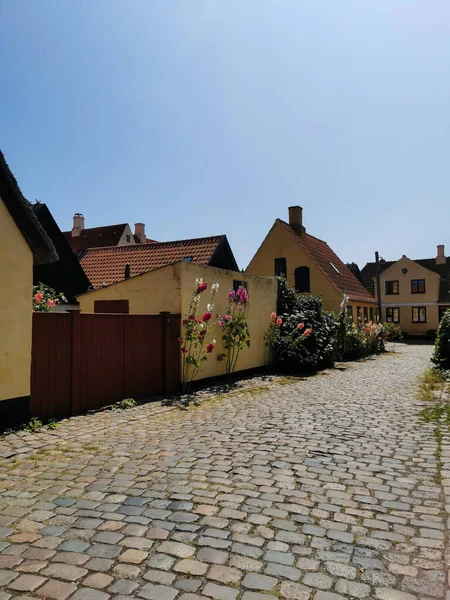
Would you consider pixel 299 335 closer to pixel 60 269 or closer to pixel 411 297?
pixel 60 269

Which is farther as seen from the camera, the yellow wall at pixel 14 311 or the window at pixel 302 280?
the window at pixel 302 280

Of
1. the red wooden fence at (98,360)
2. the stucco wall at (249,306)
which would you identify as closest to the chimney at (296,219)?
the stucco wall at (249,306)

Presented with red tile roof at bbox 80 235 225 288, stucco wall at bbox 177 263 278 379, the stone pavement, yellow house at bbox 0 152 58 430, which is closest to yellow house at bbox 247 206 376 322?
red tile roof at bbox 80 235 225 288

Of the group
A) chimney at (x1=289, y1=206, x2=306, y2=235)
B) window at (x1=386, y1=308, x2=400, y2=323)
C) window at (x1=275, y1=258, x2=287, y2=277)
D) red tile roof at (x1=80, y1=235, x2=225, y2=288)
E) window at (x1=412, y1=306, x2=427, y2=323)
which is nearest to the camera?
red tile roof at (x1=80, y1=235, x2=225, y2=288)

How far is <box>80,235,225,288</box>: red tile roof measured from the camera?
19.5 metres

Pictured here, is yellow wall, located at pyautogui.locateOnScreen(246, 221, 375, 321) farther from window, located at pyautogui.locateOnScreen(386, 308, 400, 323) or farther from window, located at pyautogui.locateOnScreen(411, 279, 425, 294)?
window, located at pyautogui.locateOnScreen(411, 279, 425, 294)

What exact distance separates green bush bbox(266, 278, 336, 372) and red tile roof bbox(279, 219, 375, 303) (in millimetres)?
11185

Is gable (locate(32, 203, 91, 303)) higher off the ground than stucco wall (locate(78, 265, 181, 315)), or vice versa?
gable (locate(32, 203, 91, 303))

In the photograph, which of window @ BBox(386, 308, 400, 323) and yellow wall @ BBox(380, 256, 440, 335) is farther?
window @ BBox(386, 308, 400, 323)

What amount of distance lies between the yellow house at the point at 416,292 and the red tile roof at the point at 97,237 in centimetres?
2425

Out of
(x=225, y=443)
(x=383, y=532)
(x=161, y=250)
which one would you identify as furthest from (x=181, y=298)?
(x=161, y=250)

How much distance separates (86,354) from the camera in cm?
771

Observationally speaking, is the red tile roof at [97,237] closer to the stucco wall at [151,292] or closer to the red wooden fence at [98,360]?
the stucco wall at [151,292]

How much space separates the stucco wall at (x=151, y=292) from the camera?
10.1 m
